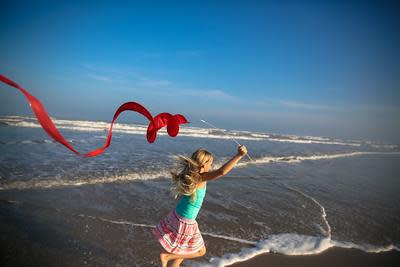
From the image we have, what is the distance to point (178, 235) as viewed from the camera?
130 inches

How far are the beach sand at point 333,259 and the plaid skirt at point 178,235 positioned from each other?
3.77 ft

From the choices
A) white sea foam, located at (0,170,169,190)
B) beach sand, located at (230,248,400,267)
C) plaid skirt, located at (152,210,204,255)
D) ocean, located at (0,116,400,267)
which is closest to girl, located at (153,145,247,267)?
plaid skirt, located at (152,210,204,255)

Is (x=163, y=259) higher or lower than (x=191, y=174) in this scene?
lower

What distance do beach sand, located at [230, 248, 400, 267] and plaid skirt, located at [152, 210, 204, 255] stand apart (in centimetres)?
115

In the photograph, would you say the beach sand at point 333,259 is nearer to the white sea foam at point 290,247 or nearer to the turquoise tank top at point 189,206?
the white sea foam at point 290,247

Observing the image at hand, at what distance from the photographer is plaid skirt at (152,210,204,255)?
3.31 meters

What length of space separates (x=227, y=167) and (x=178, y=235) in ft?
3.85

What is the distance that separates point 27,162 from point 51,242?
5.79m

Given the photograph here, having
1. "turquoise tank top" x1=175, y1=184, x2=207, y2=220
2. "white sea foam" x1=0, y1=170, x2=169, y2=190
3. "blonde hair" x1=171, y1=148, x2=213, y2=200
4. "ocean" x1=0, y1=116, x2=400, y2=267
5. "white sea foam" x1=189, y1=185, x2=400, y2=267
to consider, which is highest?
"blonde hair" x1=171, y1=148, x2=213, y2=200

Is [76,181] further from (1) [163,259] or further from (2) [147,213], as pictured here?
(1) [163,259]

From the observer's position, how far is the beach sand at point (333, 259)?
425 cm

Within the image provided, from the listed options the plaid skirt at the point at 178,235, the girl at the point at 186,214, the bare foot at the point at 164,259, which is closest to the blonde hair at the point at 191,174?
the girl at the point at 186,214

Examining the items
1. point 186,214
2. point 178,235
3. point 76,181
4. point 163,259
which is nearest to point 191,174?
point 186,214

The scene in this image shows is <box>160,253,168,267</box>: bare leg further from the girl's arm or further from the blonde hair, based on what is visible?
the girl's arm
